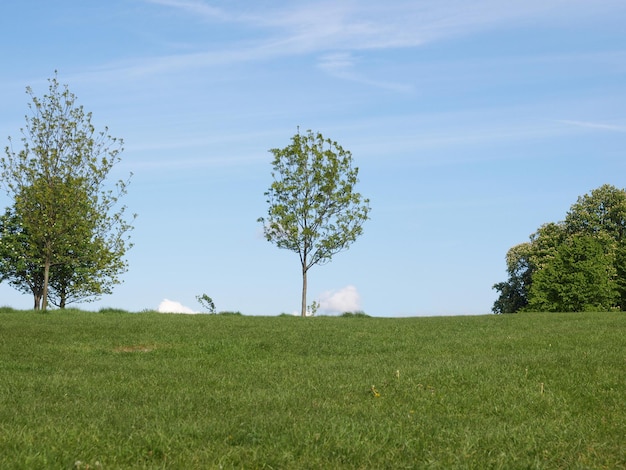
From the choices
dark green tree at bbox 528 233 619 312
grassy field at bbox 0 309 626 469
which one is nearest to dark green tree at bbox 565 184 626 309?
dark green tree at bbox 528 233 619 312

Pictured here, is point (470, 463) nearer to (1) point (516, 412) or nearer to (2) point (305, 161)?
(1) point (516, 412)

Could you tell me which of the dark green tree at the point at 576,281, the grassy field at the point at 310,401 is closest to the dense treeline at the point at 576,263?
the dark green tree at the point at 576,281

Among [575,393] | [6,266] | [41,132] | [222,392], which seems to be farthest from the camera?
[6,266]

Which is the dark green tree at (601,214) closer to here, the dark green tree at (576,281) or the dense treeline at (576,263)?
the dense treeline at (576,263)

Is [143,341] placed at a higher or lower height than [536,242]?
lower

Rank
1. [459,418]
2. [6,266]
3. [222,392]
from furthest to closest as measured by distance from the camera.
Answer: [6,266] < [222,392] < [459,418]

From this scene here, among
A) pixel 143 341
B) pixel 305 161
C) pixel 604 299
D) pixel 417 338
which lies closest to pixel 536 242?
pixel 604 299

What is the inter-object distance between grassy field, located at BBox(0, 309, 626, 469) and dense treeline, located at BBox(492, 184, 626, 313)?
123 ft

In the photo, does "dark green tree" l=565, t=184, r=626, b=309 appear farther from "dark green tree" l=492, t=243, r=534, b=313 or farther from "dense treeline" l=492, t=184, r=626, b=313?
"dark green tree" l=492, t=243, r=534, b=313

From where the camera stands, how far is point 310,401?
13320 millimetres

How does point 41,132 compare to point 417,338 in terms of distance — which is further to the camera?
point 41,132

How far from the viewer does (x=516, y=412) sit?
500 inches

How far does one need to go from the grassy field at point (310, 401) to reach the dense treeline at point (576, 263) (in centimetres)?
3746

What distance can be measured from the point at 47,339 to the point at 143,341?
3757 mm
